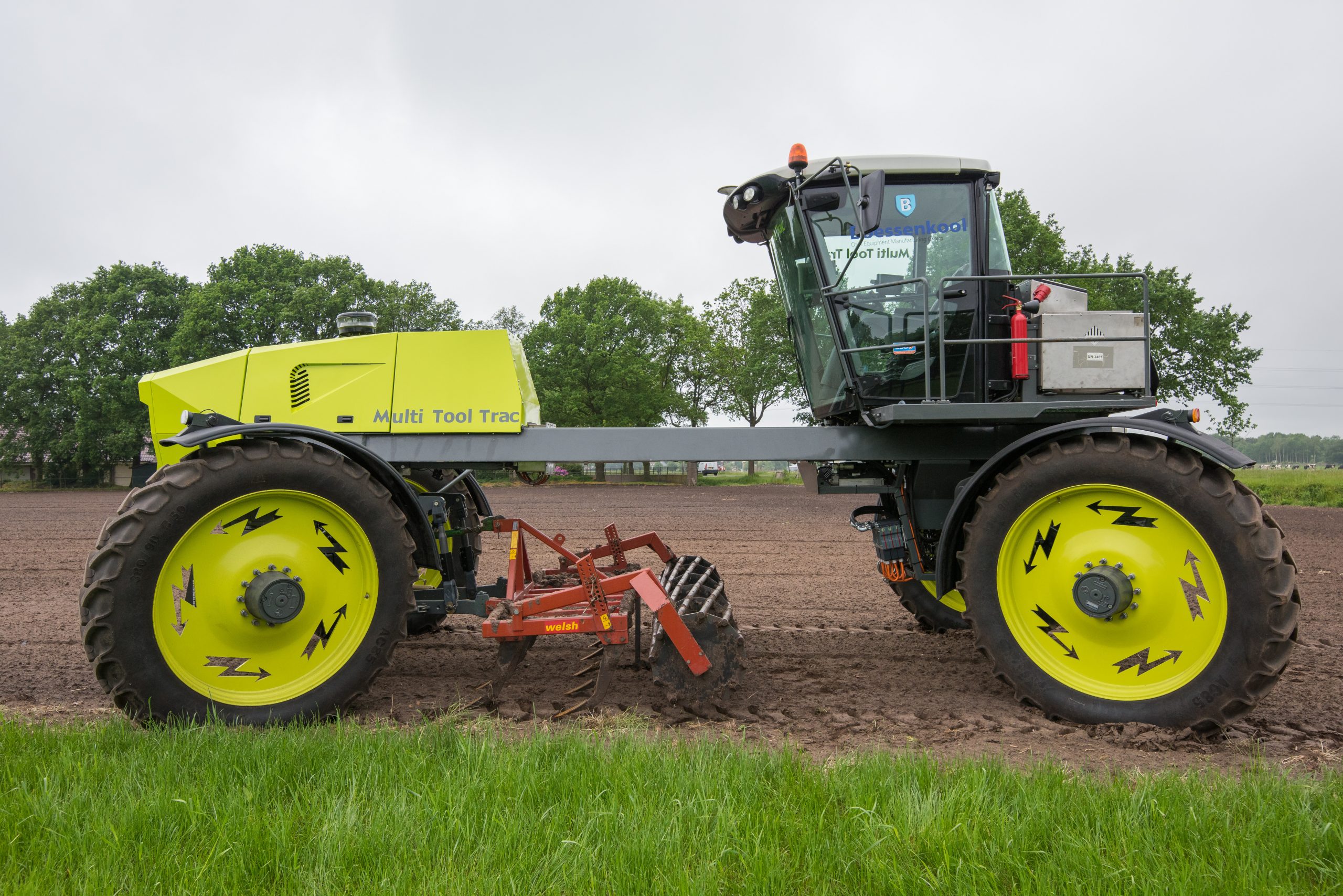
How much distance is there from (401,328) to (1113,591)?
43328 millimetres

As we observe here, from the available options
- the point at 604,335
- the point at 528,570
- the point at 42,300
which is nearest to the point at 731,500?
the point at 604,335

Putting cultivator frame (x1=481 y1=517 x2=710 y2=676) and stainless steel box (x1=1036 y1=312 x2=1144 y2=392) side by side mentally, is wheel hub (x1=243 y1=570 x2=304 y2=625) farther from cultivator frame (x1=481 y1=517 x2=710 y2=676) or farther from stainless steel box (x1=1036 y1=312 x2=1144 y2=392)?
stainless steel box (x1=1036 y1=312 x2=1144 y2=392)

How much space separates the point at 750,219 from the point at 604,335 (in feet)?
115

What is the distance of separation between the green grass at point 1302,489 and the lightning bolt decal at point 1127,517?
22.4m

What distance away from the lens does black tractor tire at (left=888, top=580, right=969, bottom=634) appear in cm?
620

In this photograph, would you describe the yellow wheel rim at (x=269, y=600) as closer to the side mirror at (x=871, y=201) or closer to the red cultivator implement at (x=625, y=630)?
the red cultivator implement at (x=625, y=630)

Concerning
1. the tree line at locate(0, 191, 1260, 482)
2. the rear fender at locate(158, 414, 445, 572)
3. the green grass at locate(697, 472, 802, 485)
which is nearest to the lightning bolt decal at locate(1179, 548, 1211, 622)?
the rear fender at locate(158, 414, 445, 572)

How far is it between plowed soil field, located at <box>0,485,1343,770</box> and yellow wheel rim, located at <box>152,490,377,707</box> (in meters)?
0.58

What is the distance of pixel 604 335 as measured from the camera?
3981 cm

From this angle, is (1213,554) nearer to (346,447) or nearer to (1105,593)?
(1105,593)

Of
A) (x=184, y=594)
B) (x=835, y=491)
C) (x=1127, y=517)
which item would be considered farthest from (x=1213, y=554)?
(x=184, y=594)

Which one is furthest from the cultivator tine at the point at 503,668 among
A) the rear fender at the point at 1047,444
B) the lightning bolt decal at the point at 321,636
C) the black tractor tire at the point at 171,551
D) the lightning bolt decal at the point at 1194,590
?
the lightning bolt decal at the point at 1194,590

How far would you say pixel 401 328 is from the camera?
43.0m

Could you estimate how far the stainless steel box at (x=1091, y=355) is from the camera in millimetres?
4449
